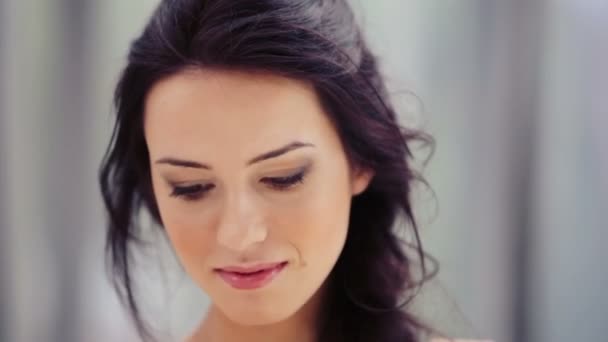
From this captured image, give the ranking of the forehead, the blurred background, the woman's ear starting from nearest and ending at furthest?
the forehead → the woman's ear → the blurred background

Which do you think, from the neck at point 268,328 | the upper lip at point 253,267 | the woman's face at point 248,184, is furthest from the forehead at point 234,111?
the neck at point 268,328

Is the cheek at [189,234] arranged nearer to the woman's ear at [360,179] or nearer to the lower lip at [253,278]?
the lower lip at [253,278]

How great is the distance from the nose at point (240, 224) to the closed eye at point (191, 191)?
3 cm

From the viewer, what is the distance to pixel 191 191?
2.28ft

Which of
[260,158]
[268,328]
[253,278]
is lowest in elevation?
[268,328]

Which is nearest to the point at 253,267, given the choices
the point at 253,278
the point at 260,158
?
the point at 253,278

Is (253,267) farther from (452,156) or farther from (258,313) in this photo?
(452,156)

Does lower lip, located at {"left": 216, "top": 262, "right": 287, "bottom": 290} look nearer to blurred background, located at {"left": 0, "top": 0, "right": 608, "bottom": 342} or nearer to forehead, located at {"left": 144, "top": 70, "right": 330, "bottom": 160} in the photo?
forehead, located at {"left": 144, "top": 70, "right": 330, "bottom": 160}

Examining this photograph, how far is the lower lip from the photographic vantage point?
68 centimetres

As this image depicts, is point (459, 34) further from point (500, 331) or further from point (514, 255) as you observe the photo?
point (500, 331)

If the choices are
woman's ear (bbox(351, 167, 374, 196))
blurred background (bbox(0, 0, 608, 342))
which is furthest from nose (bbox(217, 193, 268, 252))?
blurred background (bbox(0, 0, 608, 342))

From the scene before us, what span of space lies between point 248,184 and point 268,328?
21 cm

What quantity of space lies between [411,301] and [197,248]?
0.34 meters

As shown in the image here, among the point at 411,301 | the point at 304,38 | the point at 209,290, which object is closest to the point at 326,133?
the point at 304,38
